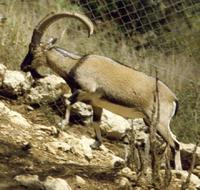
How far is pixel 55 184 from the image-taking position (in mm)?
5730

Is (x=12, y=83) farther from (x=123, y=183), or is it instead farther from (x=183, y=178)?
(x=123, y=183)

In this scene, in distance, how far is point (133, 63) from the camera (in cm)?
1084

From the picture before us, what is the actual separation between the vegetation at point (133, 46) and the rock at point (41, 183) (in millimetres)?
3780

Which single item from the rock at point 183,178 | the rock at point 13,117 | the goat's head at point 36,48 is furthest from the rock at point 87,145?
the goat's head at point 36,48

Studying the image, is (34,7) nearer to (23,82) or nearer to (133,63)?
(133,63)

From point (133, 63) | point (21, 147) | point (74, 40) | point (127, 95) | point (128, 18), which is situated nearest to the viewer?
point (21, 147)

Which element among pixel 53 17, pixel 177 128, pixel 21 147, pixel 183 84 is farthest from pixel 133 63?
pixel 21 147

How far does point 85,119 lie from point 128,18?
3604mm

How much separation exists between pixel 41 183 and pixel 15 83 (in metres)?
3.50

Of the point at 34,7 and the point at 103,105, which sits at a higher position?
the point at 34,7

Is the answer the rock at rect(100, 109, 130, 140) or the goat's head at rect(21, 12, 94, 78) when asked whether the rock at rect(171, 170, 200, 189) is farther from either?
the goat's head at rect(21, 12, 94, 78)

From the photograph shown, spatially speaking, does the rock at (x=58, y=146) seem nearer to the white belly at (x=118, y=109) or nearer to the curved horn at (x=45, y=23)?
the white belly at (x=118, y=109)

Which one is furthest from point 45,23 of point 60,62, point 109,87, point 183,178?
point 183,178

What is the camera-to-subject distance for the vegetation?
975cm
